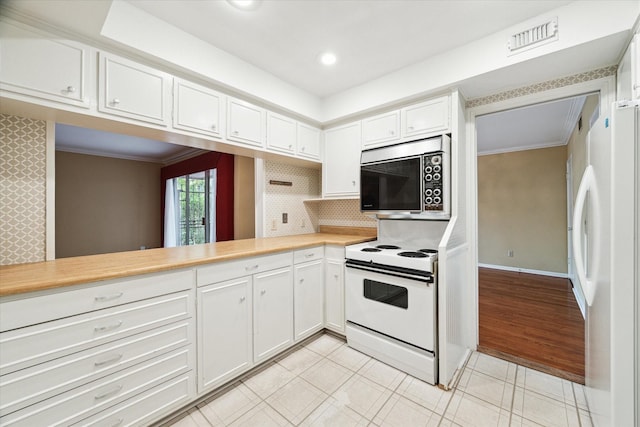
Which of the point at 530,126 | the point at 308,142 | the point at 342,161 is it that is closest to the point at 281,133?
the point at 308,142

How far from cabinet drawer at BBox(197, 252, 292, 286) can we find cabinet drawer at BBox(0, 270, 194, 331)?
13cm

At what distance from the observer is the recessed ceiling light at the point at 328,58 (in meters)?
2.18

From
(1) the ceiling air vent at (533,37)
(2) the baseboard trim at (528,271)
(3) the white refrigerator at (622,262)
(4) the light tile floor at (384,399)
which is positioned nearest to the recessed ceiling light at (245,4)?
(1) the ceiling air vent at (533,37)

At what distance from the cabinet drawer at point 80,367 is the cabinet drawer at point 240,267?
316 millimetres

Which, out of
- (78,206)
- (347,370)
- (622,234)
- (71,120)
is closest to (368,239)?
(347,370)

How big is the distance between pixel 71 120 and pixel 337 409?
253cm

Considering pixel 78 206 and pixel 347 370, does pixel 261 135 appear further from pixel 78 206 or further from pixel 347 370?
pixel 78 206

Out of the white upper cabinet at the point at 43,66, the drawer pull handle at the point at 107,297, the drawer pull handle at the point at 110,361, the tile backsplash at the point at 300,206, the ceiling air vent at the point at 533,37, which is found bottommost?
the drawer pull handle at the point at 110,361

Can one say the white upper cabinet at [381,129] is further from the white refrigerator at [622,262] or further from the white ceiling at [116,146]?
the white ceiling at [116,146]

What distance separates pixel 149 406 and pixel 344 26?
9.04 ft

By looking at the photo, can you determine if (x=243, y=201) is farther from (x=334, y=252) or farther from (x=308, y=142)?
(x=334, y=252)

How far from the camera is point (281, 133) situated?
2.68 metres

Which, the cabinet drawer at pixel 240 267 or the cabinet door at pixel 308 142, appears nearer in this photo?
the cabinet drawer at pixel 240 267

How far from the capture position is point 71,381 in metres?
1.22
